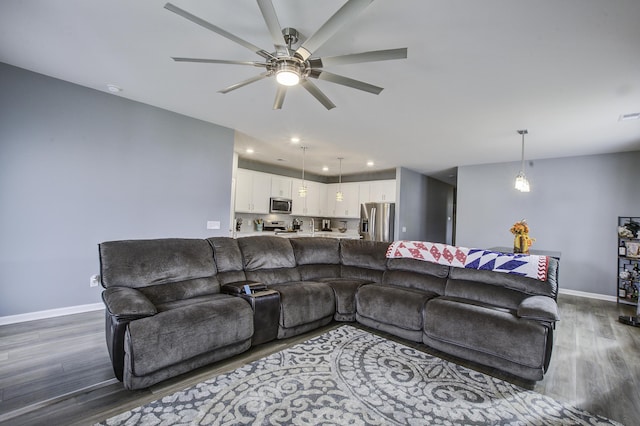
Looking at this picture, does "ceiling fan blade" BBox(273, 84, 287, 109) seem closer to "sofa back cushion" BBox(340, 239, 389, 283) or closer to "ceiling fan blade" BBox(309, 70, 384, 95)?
"ceiling fan blade" BBox(309, 70, 384, 95)

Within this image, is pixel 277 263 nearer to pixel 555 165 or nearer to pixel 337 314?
pixel 337 314

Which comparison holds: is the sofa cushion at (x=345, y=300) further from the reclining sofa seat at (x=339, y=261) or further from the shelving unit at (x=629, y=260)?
the shelving unit at (x=629, y=260)

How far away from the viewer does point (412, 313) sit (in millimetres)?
2875

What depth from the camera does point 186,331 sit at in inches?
83.2

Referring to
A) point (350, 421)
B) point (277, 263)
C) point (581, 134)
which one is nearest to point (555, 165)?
point (581, 134)

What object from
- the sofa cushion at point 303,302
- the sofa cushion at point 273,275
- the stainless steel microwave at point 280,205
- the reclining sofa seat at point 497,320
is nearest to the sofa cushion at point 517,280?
the reclining sofa seat at point 497,320

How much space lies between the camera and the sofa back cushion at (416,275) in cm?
327

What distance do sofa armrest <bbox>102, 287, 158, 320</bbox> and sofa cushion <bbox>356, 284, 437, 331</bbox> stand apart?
6.89 feet

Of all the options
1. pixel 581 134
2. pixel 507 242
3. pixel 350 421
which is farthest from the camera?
pixel 507 242

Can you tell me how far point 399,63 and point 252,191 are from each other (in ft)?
15.6

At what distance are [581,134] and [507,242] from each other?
2.71m

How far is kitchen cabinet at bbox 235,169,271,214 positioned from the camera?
6430 millimetres

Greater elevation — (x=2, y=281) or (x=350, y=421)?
(x=2, y=281)

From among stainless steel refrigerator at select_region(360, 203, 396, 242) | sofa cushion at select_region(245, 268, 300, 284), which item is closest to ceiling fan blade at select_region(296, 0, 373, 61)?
sofa cushion at select_region(245, 268, 300, 284)
